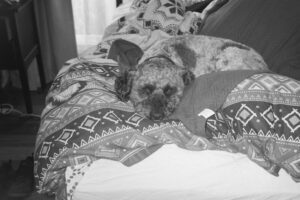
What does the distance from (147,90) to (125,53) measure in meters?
0.47

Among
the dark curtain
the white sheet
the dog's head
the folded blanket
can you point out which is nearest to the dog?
the dog's head

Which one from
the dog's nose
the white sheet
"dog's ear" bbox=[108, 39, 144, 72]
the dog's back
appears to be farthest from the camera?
Answer: "dog's ear" bbox=[108, 39, 144, 72]

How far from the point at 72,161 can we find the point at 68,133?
0.37 ft

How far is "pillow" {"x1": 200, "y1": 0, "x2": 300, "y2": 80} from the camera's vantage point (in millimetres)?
1812

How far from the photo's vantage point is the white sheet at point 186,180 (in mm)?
1355

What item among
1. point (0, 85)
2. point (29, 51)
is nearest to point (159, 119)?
point (29, 51)

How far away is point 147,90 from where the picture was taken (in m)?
1.83

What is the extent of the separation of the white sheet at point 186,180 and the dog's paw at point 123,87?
48cm

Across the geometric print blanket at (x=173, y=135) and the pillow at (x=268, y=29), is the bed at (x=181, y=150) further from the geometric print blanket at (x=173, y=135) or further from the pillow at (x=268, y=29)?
the pillow at (x=268, y=29)

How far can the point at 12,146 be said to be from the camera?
8.77ft

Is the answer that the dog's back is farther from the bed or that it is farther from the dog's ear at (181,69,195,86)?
the bed

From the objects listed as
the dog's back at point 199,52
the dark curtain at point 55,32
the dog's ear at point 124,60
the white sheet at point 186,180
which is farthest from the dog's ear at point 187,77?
the dark curtain at point 55,32

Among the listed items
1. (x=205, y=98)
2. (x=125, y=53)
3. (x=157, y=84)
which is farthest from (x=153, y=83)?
(x=125, y=53)

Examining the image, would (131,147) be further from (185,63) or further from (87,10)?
(87,10)
